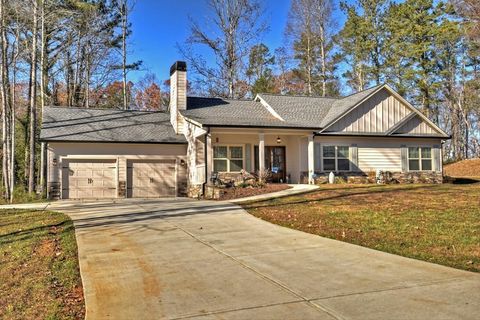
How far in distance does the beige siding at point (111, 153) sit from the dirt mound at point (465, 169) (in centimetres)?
2024

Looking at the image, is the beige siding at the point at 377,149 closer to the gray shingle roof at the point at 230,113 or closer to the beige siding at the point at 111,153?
the gray shingle roof at the point at 230,113

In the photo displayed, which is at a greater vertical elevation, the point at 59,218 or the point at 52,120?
the point at 52,120

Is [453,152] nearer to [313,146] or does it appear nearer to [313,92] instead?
[313,92]

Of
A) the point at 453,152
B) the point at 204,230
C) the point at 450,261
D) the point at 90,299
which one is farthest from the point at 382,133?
the point at 453,152

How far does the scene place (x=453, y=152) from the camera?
46.8 metres

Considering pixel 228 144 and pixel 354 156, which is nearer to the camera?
pixel 228 144

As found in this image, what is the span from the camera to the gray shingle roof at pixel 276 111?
19.2 meters

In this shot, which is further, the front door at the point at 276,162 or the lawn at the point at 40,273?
the front door at the point at 276,162

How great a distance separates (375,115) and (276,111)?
489 centimetres

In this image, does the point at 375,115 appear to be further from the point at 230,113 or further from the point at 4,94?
the point at 4,94

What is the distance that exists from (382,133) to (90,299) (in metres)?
18.4

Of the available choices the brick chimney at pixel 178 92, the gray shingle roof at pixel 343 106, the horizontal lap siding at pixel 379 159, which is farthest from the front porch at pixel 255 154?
the horizontal lap siding at pixel 379 159

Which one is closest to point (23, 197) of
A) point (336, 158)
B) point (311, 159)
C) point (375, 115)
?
point (311, 159)

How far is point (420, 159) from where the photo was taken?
21.5 metres
